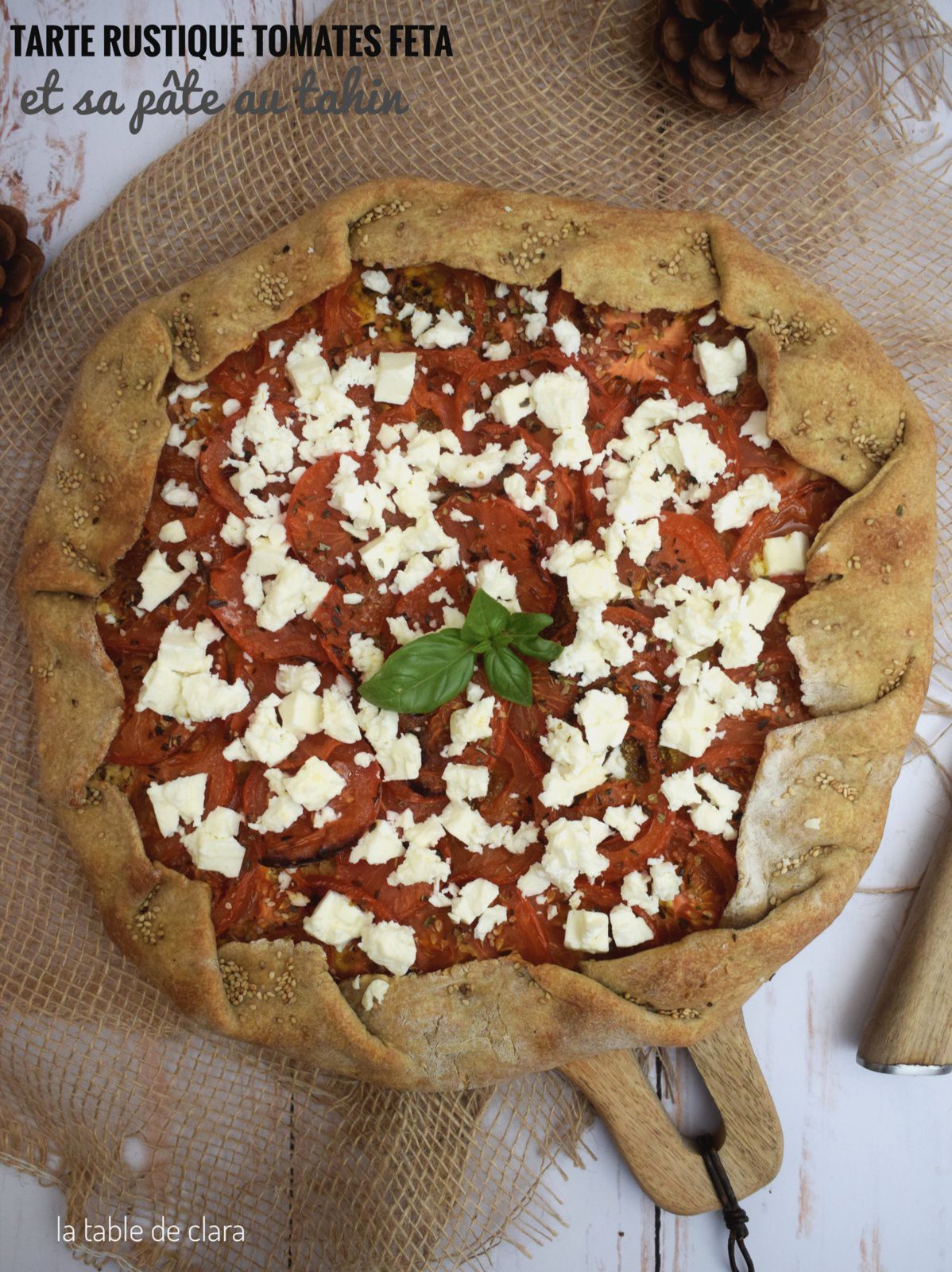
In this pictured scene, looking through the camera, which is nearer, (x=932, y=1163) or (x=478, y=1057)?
(x=478, y=1057)

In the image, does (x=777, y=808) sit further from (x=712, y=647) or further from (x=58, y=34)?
(x=58, y=34)

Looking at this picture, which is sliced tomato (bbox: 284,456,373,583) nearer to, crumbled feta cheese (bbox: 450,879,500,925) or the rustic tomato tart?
the rustic tomato tart

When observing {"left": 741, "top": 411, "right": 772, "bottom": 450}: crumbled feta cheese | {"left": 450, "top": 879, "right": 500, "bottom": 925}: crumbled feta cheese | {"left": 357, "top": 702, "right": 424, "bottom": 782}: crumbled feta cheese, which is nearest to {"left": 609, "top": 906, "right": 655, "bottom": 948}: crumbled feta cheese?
{"left": 450, "top": 879, "right": 500, "bottom": 925}: crumbled feta cheese

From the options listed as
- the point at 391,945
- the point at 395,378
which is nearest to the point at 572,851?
the point at 391,945

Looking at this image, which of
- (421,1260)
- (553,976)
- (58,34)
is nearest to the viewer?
(553,976)

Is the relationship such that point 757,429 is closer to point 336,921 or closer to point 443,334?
point 443,334

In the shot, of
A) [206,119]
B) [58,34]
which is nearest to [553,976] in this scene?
[206,119]
